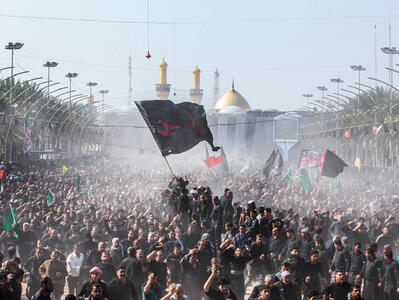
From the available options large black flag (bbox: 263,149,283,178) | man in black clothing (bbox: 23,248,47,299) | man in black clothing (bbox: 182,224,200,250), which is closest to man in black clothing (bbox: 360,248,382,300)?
man in black clothing (bbox: 182,224,200,250)

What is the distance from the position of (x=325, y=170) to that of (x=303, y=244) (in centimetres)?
1312

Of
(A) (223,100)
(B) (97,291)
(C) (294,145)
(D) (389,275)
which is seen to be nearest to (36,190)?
(D) (389,275)

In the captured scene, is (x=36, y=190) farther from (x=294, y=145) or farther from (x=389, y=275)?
(x=294, y=145)

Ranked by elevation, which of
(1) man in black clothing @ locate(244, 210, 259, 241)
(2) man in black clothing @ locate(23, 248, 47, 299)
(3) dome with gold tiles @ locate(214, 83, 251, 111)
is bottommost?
(2) man in black clothing @ locate(23, 248, 47, 299)

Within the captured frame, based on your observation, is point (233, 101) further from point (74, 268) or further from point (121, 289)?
point (121, 289)

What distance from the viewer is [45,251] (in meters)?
12.1

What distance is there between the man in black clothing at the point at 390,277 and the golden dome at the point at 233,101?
147105mm

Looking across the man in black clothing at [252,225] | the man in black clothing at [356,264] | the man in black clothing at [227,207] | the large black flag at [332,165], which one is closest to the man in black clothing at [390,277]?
the man in black clothing at [356,264]

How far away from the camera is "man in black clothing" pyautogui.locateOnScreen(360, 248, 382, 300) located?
38.3ft

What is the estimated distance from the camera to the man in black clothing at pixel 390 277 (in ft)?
38.1

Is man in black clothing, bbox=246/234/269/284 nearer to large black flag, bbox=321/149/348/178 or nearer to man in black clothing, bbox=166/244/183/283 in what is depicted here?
man in black clothing, bbox=166/244/183/283

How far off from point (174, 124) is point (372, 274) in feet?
31.4

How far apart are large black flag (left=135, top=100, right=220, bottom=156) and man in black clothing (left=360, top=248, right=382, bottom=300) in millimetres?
8291

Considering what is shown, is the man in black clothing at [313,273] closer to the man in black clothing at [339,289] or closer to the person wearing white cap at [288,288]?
the man in black clothing at [339,289]
